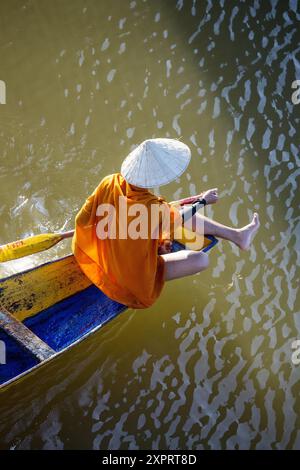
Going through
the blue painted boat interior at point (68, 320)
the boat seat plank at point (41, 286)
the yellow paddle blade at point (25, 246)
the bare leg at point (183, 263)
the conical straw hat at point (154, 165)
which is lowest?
the blue painted boat interior at point (68, 320)

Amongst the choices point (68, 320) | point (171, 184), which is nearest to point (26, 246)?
point (68, 320)

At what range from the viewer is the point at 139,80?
6.84 m

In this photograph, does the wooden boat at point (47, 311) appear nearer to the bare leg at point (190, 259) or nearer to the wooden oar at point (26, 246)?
the bare leg at point (190, 259)

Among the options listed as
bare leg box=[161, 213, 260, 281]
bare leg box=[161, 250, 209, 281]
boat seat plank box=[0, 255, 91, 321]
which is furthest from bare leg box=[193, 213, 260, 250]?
boat seat plank box=[0, 255, 91, 321]

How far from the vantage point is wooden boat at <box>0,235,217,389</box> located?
4570mm

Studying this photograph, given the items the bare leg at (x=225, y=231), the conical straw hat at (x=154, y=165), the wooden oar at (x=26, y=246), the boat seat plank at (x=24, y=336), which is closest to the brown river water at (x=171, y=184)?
the boat seat plank at (x=24, y=336)

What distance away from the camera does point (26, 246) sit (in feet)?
15.3

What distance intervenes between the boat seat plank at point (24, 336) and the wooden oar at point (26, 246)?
389mm

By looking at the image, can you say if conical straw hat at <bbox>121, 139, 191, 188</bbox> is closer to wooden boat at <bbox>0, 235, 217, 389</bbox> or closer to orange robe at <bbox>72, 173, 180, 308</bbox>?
orange robe at <bbox>72, 173, 180, 308</bbox>

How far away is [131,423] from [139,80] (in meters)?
3.72

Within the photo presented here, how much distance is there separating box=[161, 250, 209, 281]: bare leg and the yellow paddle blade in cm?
83

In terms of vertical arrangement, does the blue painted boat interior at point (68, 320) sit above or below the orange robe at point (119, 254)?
below

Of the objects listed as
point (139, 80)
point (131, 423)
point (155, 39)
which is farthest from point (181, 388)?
point (155, 39)

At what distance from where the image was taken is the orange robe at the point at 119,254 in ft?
14.2
